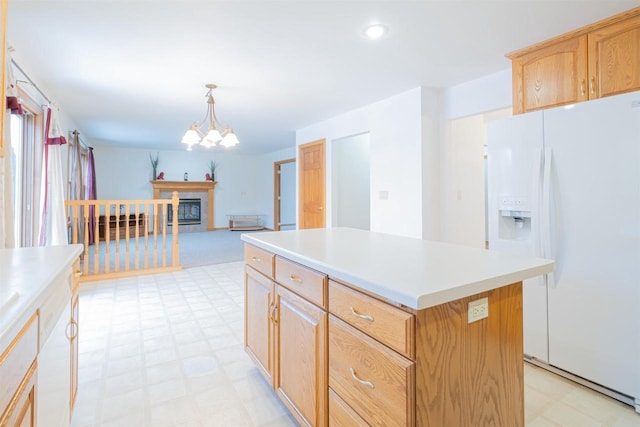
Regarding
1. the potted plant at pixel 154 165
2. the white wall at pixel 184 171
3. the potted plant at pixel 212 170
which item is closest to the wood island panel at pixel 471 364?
the white wall at pixel 184 171

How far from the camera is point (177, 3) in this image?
1.95m

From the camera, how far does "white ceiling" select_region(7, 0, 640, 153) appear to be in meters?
2.02

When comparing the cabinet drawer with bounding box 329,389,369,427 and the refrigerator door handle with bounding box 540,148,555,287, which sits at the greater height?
the refrigerator door handle with bounding box 540,148,555,287

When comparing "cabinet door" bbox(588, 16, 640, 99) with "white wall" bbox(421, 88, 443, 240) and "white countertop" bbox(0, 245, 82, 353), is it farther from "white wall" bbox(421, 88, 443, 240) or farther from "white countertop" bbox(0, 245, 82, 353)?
"white countertop" bbox(0, 245, 82, 353)

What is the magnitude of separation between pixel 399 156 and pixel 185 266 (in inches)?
139

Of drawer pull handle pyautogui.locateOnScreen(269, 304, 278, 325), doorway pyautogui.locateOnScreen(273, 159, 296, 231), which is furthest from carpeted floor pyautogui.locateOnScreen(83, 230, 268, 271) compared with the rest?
drawer pull handle pyautogui.locateOnScreen(269, 304, 278, 325)

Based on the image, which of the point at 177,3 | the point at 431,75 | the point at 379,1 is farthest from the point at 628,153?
the point at 177,3

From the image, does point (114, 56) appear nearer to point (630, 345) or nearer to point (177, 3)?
point (177, 3)

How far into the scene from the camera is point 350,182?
17.9 ft

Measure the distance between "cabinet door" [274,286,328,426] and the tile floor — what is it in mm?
248

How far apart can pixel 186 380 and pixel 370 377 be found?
145 centimetres

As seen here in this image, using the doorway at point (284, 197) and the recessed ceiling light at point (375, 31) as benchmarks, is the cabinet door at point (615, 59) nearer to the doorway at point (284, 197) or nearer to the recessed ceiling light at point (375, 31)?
the recessed ceiling light at point (375, 31)

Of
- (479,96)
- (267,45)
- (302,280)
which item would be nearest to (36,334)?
(302,280)

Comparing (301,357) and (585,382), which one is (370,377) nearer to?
(301,357)
